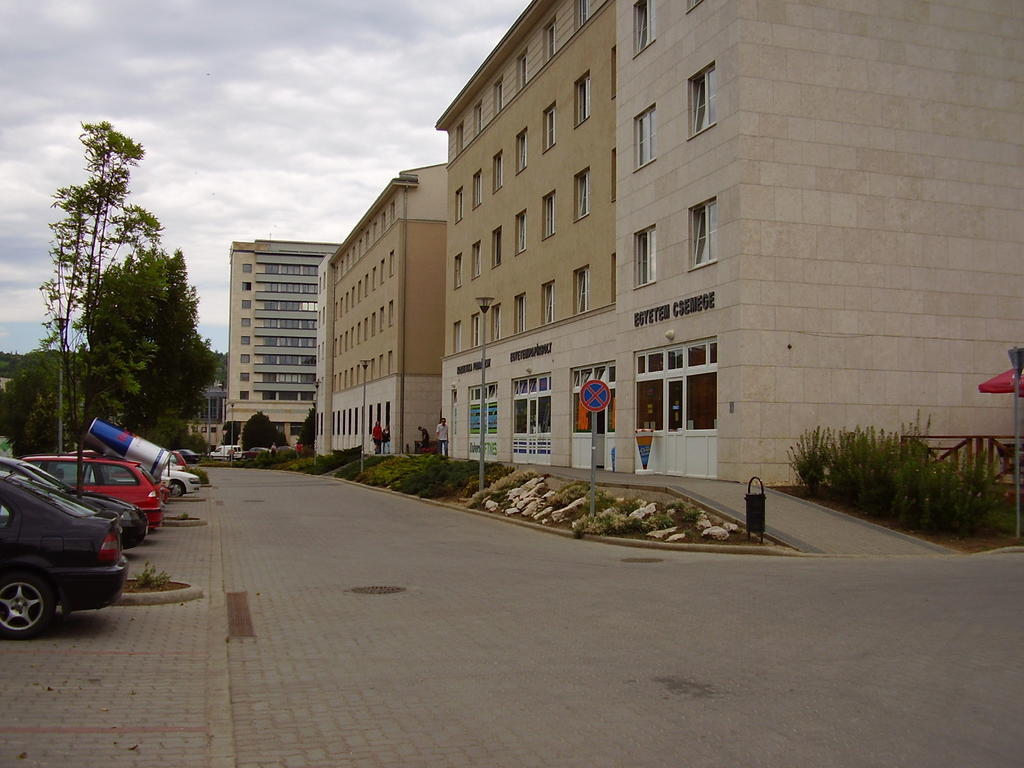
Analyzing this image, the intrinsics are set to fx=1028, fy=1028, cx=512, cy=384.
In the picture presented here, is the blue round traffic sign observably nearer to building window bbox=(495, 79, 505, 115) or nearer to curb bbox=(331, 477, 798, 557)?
curb bbox=(331, 477, 798, 557)

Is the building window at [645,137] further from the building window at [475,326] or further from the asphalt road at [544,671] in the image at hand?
the building window at [475,326]

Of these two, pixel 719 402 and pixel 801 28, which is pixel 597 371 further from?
pixel 801 28

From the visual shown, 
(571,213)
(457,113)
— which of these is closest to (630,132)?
(571,213)

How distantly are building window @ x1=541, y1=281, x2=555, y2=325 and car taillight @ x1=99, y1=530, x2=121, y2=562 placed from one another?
27.9 meters

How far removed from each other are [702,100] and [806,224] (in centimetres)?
441

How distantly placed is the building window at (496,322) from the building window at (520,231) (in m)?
2.90

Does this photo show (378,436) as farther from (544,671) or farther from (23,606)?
(544,671)

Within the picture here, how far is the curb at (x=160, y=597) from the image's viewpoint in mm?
10766

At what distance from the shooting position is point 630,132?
93.9 feet

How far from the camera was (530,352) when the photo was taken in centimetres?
3709

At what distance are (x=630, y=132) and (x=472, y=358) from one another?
17916mm

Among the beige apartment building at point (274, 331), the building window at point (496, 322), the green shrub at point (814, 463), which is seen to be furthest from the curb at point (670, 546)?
the beige apartment building at point (274, 331)

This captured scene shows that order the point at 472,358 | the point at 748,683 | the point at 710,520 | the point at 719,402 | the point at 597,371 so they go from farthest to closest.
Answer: the point at 472,358 → the point at 597,371 → the point at 719,402 → the point at 710,520 → the point at 748,683

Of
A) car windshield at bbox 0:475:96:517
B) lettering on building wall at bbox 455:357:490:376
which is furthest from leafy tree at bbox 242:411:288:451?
car windshield at bbox 0:475:96:517
